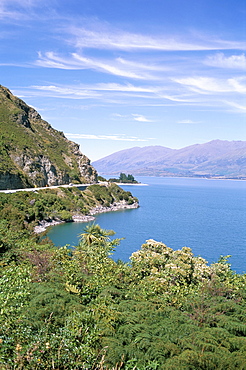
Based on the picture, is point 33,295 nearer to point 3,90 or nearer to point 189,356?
point 189,356

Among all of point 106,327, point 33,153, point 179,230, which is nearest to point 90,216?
point 179,230

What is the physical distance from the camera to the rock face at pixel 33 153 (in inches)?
3307

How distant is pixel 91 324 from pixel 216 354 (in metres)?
3.29

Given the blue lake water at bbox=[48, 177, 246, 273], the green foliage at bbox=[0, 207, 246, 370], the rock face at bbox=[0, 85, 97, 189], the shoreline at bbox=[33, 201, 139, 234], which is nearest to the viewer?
the green foliage at bbox=[0, 207, 246, 370]

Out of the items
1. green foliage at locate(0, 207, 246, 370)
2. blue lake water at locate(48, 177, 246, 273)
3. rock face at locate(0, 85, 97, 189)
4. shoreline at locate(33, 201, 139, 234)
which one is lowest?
blue lake water at locate(48, 177, 246, 273)

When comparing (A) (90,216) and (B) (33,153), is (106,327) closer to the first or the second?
(A) (90,216)

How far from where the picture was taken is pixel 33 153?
307ft

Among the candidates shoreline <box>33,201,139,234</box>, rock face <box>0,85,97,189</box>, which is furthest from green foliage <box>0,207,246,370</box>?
rock face <box>0,85,97,189</box>

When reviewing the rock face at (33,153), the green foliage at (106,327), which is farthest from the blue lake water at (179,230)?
the green foliage at (106,327)

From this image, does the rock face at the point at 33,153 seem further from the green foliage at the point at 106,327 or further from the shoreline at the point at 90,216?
the green foliage at the point at 106,327

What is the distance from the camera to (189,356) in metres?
7.88

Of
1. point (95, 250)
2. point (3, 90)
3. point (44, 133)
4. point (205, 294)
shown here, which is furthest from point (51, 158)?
point (205, 294)

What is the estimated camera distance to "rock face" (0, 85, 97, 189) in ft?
276

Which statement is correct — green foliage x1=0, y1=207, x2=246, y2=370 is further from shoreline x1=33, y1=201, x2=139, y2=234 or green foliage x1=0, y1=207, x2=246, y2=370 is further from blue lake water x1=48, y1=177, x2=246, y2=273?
shoreline x1=33, y1=201, x2=139, y2=234
